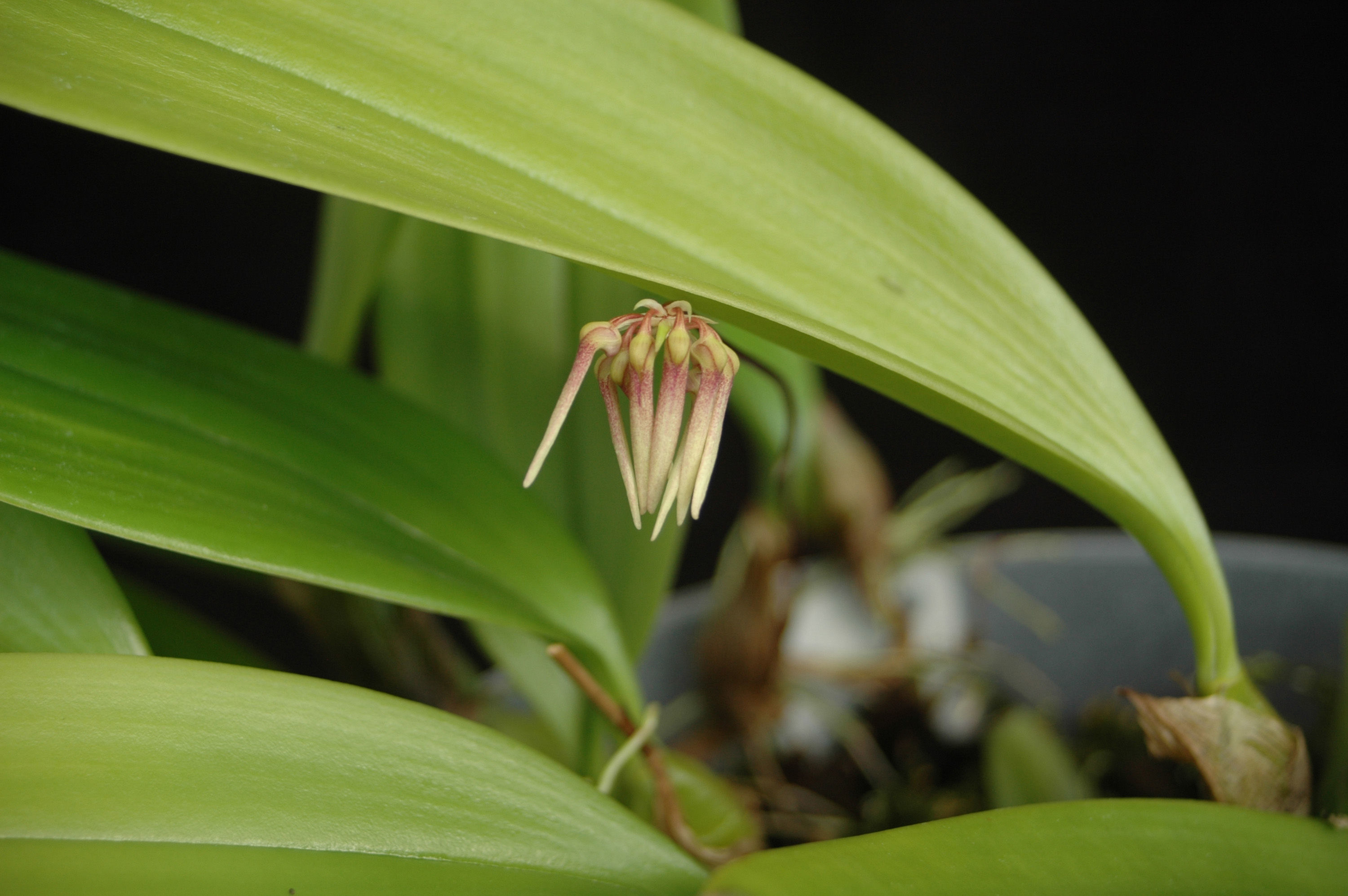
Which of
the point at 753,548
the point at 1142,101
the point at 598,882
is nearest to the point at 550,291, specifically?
the point at 753,548

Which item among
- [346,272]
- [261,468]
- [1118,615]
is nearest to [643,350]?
[261,468]

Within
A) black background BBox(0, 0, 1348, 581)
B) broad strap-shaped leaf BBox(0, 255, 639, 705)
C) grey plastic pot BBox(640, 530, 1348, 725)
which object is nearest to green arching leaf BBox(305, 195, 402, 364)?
broad strap-shaped leaf BBox(0, 255, 639, 705)

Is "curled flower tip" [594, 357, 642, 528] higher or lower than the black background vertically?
lower

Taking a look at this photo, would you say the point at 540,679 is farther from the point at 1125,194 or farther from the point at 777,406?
the point at 1125,194

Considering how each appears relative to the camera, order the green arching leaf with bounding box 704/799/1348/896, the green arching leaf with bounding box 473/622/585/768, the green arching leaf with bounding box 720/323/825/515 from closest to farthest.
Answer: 1. the green arching leaf with bounding box 704/799/1348/896
2. the green arching leaf with bounding box 720/323/825/515
3. the green arching leaf with bounding box 473/622/585/768

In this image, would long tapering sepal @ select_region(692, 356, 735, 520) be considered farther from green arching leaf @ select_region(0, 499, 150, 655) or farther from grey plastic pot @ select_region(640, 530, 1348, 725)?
grey plastic pot @ select_region(640, 530, 1348, 725)

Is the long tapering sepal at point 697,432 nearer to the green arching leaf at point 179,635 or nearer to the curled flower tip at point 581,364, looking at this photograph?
the curled flower tip at point 581,364
